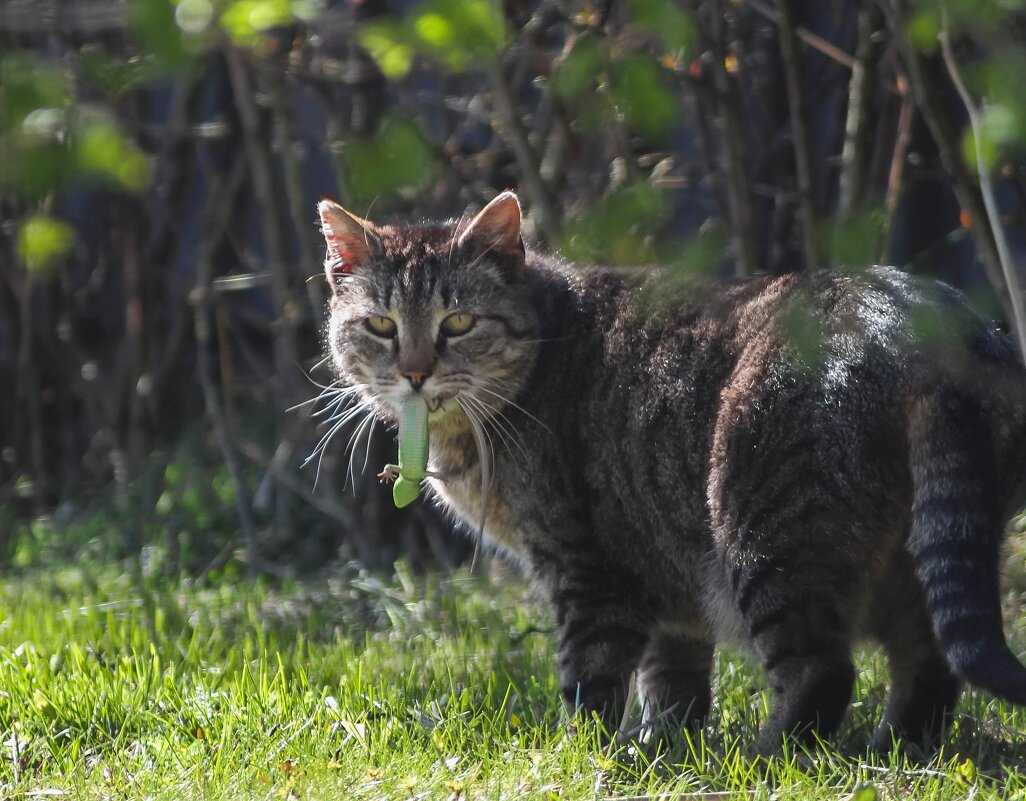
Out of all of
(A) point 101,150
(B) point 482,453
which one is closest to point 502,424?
(B) point 482,453

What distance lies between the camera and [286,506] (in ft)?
18.2

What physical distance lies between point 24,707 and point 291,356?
2378 mm

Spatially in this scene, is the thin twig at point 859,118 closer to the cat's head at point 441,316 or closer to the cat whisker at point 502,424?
the cat's head at point 441,316

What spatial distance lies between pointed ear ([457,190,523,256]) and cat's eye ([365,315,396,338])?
0.93ft

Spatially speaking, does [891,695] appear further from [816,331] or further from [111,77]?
[111,77]

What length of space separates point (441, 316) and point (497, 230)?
0.28 metres

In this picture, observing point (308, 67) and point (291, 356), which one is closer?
point (308, 67)

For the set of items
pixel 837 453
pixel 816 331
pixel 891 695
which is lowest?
pixel 891 695

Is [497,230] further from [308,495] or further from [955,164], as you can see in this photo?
[308,495]

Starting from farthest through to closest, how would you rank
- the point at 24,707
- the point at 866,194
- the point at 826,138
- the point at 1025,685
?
the point at 826,138
the point at 866,194
the point at 24,707
the point at 1025,685

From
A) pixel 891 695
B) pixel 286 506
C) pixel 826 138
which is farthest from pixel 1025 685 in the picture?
pixel 286 506

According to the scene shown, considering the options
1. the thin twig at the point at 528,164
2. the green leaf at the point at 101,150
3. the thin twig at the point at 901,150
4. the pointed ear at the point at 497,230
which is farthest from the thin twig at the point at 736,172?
the green leaf at the point at 101,150

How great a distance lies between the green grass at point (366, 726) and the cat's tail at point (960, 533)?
0.90 feet

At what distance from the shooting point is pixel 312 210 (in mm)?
5828
